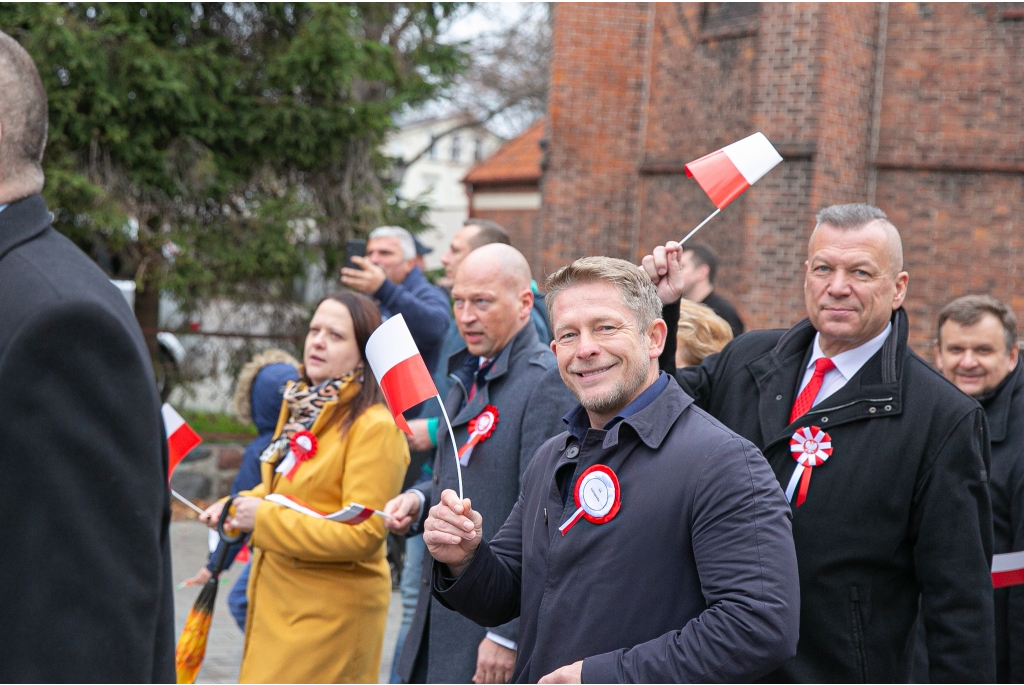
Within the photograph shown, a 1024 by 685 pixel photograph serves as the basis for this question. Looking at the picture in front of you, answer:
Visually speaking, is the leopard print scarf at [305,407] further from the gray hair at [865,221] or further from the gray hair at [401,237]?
the gray hair at [401,237]

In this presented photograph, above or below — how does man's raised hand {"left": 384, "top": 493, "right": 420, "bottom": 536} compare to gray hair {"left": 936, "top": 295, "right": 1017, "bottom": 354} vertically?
below

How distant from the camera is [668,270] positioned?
10.8 ft

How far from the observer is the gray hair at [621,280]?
2.69 m

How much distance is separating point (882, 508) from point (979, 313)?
5.19 ft

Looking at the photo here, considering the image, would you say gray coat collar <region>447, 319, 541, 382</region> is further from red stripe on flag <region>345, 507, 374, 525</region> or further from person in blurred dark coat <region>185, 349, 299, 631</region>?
person in blurred dark coat <region>185, 349, 299, 631</region>

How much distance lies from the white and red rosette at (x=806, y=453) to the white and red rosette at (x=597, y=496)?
90cm

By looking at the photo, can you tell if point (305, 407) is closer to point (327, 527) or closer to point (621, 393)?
point (327, 527)

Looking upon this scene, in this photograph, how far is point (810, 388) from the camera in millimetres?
3414

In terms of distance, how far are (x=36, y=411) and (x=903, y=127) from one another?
38.3 ft

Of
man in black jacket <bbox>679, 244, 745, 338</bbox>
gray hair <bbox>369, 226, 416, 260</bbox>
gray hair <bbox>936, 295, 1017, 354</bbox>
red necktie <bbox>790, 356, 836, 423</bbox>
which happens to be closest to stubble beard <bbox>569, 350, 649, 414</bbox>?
red necktie <bbox>790, 356, 836, 423</bbox>

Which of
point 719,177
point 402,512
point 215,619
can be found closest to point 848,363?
point 719,177

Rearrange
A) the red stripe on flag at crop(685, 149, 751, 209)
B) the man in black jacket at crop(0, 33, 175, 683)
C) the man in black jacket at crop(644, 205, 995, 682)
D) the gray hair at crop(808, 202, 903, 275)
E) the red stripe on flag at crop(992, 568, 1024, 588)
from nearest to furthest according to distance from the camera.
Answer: the man in black jacket at crop(0, 33, 175, 683) < the man in black jacket at crop(644, 205, 995, 682) < the gray hair at crop(808, 202, 903, 275) < the red stripe on flag at crop(685, 149, 751, 209) < the red stripe on flag at crop(992, 568, 1024, 588)

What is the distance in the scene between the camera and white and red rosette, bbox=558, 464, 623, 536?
2465 mm

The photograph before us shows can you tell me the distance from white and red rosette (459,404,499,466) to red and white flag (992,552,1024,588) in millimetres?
1886
